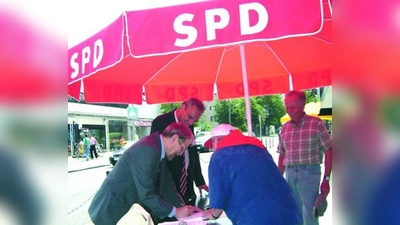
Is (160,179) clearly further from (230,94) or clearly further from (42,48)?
(230,94)

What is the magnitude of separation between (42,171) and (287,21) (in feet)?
5.07

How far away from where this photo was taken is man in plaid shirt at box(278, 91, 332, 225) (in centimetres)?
353

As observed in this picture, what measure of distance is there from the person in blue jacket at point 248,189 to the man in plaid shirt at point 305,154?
149 cm

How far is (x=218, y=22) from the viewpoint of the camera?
206 centimetres

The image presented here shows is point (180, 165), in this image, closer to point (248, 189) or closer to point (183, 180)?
point (183, 180)

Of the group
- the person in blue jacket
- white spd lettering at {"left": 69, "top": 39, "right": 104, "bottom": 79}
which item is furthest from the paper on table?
white spd lettering at {"left": 69, "top": 39, "right": 104, "bottom": 79}

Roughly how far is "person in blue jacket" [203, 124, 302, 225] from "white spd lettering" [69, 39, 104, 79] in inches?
41.4

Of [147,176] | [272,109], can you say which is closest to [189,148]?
[147,176]

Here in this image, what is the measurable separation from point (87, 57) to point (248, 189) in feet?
4.76

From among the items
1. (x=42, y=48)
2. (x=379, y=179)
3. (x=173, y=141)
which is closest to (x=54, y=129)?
(x=42, y=48)

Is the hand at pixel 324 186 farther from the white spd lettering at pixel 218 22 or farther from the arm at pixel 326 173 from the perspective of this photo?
the white spd lettering at pixel 218 22

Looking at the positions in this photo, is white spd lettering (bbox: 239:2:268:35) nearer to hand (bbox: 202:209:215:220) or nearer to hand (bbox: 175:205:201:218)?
hand (bbox: 202:209:215:220)

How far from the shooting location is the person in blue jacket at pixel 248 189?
2.04 metres

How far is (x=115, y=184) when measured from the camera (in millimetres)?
2627
